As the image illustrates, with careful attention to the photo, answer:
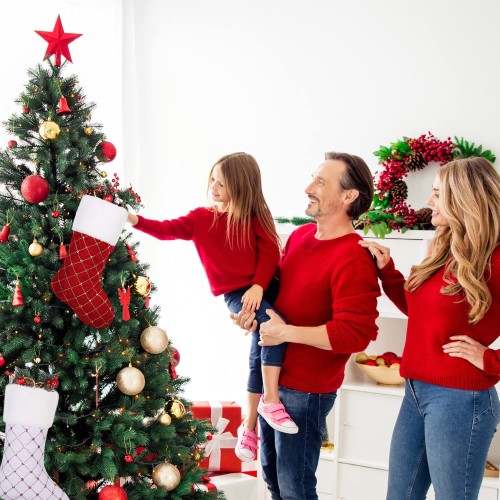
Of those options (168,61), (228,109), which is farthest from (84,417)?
(168,61)

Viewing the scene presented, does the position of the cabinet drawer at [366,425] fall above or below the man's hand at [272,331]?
below

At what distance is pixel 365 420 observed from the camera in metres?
3.27

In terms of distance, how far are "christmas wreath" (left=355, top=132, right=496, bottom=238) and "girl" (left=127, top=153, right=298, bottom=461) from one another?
0.81m

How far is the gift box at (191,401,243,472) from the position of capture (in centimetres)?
335

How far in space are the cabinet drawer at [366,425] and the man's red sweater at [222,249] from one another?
3.63ft

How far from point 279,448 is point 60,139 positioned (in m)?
1.17

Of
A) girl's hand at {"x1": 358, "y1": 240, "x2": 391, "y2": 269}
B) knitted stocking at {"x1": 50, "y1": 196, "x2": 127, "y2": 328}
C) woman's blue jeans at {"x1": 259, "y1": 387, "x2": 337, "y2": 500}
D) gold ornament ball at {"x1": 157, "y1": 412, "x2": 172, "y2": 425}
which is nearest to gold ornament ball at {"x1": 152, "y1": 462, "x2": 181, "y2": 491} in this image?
gold ornament ball at {"x1": 157, "y1": 412, "x2": 172, "y2": 425}

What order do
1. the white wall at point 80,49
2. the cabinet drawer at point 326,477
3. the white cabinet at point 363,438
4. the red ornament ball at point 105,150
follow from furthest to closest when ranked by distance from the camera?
1. the white wall at point 80,49
2. the cabinet drawer at point 326,477
3. the white cabinet at point 363,438
4. the red ornament ball at point 105,150

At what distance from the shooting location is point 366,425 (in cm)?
327

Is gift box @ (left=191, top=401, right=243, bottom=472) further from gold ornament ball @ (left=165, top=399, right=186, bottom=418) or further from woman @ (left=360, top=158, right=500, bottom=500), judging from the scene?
woman @ (left=360, top=158, right=500, bottom=500)

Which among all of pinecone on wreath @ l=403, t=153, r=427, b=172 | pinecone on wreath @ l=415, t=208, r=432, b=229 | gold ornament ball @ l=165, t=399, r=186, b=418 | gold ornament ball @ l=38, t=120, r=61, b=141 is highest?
pinecone on wreath @ l=403, t=153, r=427, b=172

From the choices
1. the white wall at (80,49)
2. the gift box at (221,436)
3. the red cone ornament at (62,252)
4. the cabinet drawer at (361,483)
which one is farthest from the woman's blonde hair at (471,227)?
the white wall at (80,49)

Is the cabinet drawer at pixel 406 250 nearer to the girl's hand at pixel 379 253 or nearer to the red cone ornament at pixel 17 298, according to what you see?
the girl's hand at pixel 379 253

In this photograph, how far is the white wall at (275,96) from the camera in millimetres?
3400
